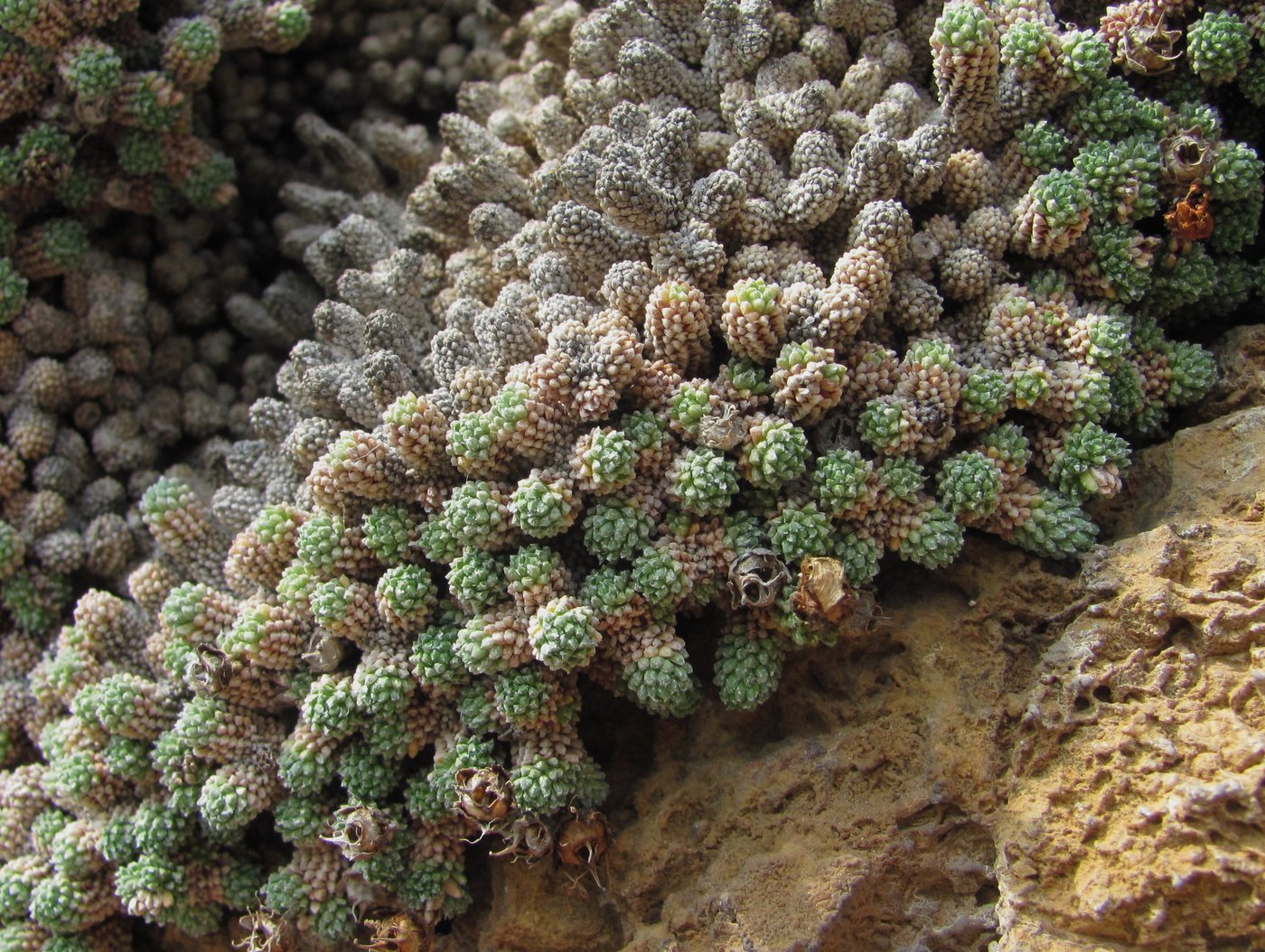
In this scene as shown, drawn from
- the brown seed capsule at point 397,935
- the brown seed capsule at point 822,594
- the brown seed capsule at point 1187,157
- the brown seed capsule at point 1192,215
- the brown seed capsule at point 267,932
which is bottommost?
the brown seed capsule at point 267,932

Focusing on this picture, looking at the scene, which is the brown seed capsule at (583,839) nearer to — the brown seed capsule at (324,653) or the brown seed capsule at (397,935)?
the brown seed capsule at (397,935)

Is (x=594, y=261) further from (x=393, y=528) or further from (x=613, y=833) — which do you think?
(x=613, y=833)

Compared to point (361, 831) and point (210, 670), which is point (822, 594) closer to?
point (361, 831)

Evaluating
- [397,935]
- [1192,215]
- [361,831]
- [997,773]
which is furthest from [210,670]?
[1192,215]

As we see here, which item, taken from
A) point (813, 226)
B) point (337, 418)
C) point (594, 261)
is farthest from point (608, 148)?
point (337, 418)

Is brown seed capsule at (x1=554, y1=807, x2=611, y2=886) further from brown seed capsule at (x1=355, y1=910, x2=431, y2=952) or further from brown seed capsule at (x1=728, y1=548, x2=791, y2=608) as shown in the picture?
brown seed capsule at (x1=728, y1=548, x2=791, y2=608)

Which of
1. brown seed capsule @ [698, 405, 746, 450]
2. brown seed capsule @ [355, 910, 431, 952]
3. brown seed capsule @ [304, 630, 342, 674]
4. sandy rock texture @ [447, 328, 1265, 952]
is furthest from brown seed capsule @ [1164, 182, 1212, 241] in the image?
brown seed capsule @ [355, 910, 431, 952]

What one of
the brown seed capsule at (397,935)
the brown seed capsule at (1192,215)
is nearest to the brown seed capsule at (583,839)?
the brown seed capsule at (397,935)
